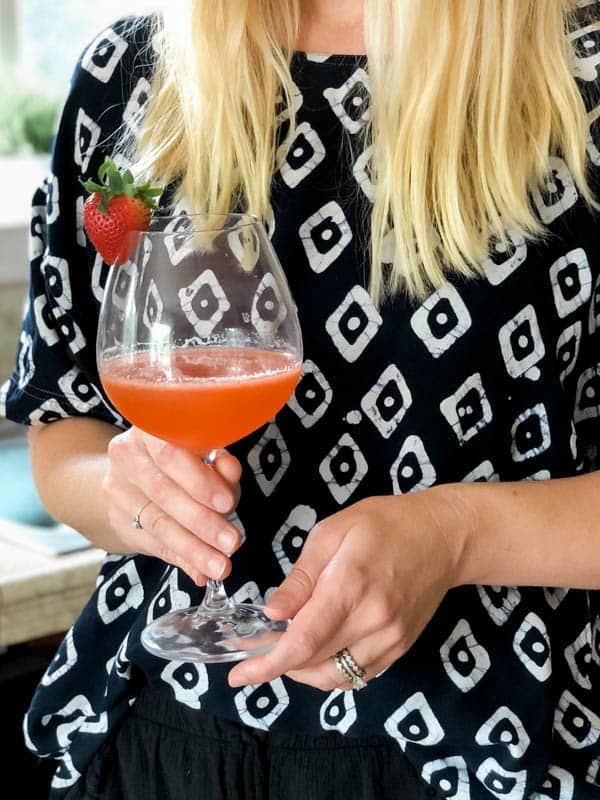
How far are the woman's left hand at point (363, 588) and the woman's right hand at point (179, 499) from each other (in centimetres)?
6

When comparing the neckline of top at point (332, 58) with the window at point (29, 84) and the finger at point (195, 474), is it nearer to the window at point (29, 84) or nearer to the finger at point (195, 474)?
the finger at point (195, 474)

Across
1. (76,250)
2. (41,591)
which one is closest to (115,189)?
(76,250)

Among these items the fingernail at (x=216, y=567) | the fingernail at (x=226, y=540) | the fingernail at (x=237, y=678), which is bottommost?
the fingernail at (x=237, y=678)

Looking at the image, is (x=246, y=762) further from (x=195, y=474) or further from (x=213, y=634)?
(x=195, y=474)

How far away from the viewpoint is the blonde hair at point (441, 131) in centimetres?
111

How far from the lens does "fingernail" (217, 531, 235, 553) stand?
92cm

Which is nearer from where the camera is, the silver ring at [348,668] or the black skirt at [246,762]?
the silver ring at [348,668]

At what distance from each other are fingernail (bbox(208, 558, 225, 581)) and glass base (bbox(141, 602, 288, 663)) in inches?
2.5

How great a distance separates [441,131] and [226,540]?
438mm

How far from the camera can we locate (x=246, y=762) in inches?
44.0

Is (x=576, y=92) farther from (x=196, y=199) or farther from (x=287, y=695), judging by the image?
(x=287, y=695)

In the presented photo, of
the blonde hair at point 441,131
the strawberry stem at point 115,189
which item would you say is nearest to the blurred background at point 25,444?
the blonde hair at point 441,131

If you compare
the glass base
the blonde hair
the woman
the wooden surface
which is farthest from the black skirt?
the wooden surface

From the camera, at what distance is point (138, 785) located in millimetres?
1171
